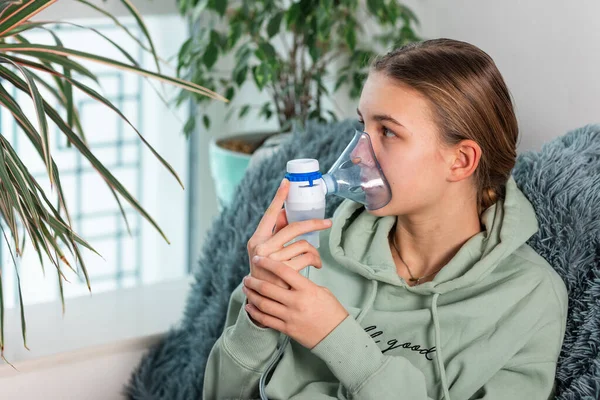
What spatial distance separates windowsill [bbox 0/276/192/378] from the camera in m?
1.69

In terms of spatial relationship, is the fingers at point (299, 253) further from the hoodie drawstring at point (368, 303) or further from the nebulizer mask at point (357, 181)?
the hoodie drawstring at point (368, 303)

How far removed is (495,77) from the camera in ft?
4.14

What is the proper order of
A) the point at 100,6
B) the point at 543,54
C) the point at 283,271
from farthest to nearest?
the point at 100,6, the point at 543,54, the point at 283,271

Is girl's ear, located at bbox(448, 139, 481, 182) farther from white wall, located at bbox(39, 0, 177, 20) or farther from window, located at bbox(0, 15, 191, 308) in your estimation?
window, located at bbox(0, 15, 191, 308)

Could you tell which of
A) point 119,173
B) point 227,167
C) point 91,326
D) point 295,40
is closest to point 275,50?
point 295,40

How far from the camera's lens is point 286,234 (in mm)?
1162

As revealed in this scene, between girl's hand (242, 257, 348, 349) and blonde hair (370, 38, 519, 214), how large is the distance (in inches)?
12.5

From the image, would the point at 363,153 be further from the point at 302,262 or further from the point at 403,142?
the point at 302,262

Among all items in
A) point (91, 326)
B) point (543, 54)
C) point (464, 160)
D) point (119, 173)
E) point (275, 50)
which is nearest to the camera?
point (464, 160)

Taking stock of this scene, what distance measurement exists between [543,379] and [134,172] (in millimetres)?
1869

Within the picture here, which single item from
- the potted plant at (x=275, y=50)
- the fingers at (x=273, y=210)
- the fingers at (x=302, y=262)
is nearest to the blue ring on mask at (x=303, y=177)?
the fingers at (x=273, y=210)

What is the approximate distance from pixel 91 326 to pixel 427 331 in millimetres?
872

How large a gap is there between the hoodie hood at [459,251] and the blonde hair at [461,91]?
8 centimetres

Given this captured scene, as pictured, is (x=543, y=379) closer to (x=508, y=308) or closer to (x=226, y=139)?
(x=508, y=308)
